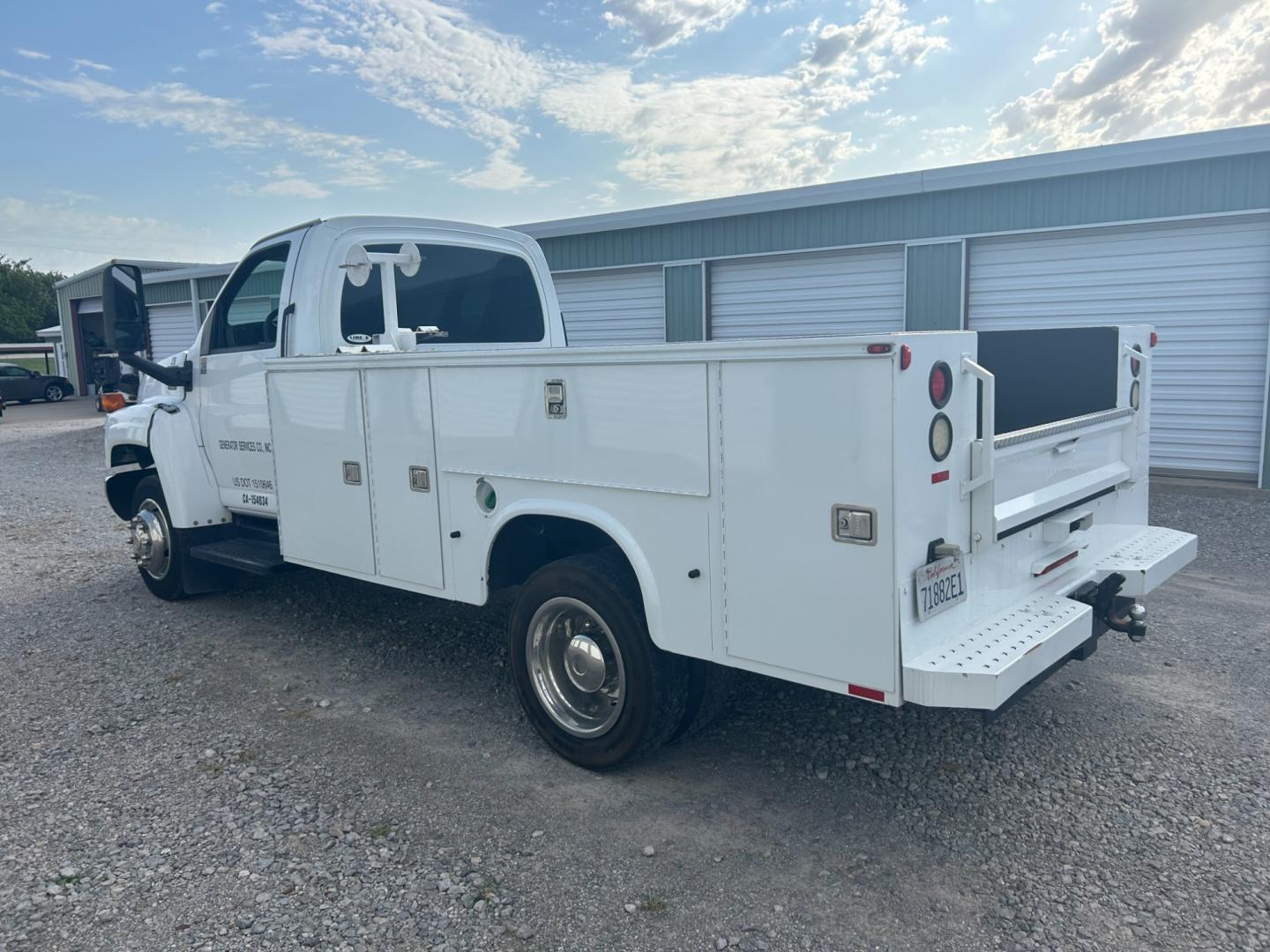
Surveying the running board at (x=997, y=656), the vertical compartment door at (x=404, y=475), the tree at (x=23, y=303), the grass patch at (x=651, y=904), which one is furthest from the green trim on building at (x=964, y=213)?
the tree at (x=23, y=303)

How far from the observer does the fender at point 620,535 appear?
3525mm

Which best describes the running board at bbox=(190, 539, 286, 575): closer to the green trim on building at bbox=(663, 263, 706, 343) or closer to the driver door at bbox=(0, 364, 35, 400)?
the green trim on building at bbox=(663, 263, 706, 343)

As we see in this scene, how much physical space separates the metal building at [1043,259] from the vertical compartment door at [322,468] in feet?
27.2

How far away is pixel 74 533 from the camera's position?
9.48 metres

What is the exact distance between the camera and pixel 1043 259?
450 inches

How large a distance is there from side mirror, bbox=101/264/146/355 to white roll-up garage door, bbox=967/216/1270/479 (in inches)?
386

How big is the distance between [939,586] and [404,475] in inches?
100

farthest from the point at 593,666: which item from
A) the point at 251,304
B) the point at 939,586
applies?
the point at 251,304

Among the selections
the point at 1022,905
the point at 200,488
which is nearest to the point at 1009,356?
the point at 1022,905

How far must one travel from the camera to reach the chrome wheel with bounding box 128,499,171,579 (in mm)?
6476

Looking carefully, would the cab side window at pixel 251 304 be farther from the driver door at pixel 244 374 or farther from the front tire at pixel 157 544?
the front tire at pixel 157 544

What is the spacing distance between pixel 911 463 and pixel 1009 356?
1994 mm

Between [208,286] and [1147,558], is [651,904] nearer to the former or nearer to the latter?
[1147,558]

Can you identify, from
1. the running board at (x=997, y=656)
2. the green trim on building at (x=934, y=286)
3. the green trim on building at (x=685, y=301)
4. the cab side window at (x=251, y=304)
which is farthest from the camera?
the green trim on building at (x=685, y=301)
